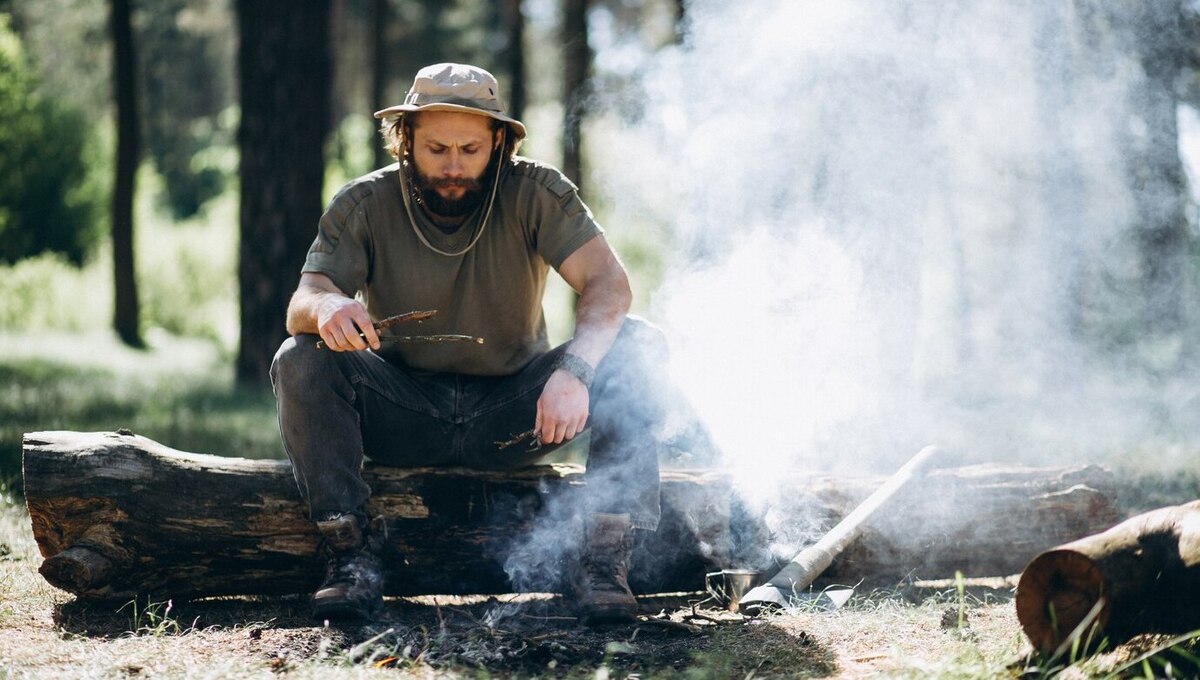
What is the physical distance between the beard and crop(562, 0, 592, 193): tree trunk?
225 inches

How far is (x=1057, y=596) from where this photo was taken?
2713 mm

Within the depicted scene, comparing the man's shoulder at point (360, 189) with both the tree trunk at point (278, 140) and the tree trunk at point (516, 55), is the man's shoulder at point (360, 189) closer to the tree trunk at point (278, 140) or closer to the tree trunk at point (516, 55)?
the tree trunk at point (278, 140)

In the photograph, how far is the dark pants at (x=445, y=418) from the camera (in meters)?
3.43

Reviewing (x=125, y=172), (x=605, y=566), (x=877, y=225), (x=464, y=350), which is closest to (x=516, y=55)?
(x=125, y=172)

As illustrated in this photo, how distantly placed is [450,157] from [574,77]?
6520 mm

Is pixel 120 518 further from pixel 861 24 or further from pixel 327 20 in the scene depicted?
pixel 327 20

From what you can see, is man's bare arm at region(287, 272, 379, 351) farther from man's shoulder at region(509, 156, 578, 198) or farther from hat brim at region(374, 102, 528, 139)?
man's shoulder at region(509, 156, 578, 198)

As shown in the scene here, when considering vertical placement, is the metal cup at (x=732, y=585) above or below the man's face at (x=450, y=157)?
below

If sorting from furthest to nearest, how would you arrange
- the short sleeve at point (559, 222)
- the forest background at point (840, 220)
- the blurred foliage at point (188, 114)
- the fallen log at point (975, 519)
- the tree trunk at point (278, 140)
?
the blurred foliage at point (188, 114), the tree trunk at point (278, 140), the forest background at point (840, 220), the fallen log at point (975, 519), the short sleeve at point (559, 222)

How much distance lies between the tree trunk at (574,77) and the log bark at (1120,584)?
720cm

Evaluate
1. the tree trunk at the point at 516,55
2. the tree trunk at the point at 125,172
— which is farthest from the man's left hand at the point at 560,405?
the tree trunk at the point at 516,55

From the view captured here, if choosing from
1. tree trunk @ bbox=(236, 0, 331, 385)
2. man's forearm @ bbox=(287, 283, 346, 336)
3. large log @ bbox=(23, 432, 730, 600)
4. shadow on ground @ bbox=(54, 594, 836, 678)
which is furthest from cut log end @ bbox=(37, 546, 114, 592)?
tree trunk @ bbox=(236, 0, 331, 385)

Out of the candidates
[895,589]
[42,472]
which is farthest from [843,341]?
[42,472]

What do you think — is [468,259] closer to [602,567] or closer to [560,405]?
[560,405]
